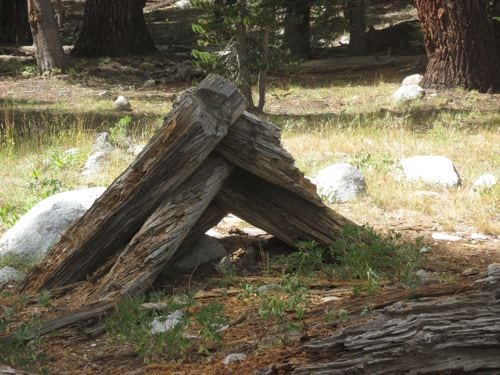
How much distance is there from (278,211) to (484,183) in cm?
299

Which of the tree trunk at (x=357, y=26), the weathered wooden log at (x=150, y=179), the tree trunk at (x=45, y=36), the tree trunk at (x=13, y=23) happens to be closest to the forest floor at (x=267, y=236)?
the weathered wooden log at (x=150, y=179)

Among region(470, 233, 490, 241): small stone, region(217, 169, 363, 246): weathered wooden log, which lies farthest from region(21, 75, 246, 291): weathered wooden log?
region(470, 233, 490, 241): small stone

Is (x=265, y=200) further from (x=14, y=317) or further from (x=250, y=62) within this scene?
(x=250, y=62)

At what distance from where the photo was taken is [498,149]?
9.91 m

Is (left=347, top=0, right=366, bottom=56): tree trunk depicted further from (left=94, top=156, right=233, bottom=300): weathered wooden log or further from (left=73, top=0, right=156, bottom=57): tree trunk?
(left=94, top=156, right=233, bottom=300): weathered wooden log

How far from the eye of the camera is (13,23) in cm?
2236

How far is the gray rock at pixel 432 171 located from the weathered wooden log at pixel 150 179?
3.24m

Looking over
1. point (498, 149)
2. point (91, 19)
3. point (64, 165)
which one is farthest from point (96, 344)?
point (91, 19)

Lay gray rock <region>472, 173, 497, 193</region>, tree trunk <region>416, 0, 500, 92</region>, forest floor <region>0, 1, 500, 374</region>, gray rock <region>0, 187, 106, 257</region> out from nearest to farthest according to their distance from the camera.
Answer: forest floor <region>0, 1, 500, 374</region>
gray rock <region>0, 187, 106, 257</region>
gray rock <region>472, 173, 497, 193</region>
tree trunk <region>416, 0, 500, 92</region>

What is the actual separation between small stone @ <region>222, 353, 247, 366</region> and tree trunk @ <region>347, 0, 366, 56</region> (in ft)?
53.1

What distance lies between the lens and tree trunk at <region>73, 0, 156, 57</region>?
19.8 meters

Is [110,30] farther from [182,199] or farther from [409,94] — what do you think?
[182,199]

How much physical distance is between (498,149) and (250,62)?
4318 millimetres

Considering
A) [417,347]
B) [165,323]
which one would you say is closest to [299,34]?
[165,323]
